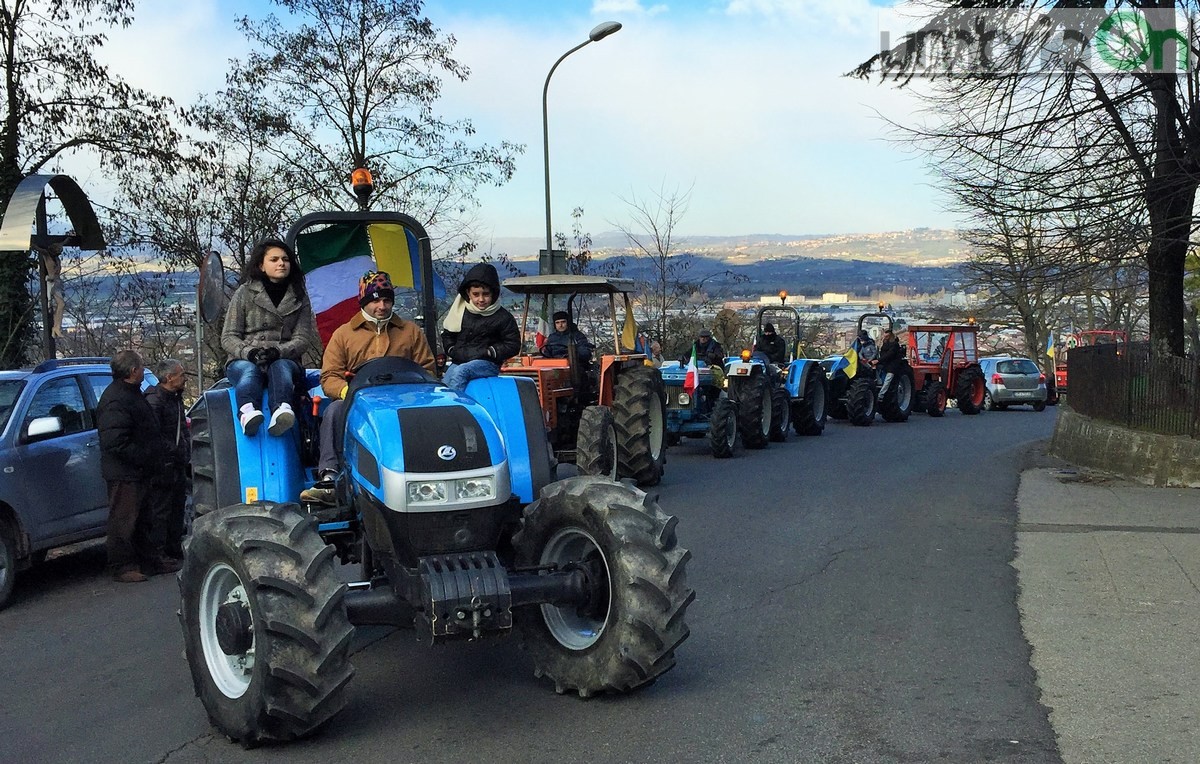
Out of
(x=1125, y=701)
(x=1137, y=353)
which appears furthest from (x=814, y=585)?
(x=1137, y=353)

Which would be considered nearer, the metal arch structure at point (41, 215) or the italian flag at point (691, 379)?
the metal arch structure at point (41, 215)

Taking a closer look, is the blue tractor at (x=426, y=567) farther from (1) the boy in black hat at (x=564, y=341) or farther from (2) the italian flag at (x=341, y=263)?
(1) the boy in black hat at (x=564, y=341)

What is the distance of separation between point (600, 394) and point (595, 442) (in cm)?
109

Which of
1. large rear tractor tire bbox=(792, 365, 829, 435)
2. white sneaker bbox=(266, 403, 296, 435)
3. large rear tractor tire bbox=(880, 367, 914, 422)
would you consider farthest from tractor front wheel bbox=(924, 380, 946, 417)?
white sneaker bbox=(266, 403, 296, 435)

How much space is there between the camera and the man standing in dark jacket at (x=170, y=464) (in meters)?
10.1

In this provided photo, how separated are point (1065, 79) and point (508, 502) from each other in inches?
510

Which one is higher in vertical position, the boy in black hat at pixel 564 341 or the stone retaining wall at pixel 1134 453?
the boy in black hat at pixel 564 341

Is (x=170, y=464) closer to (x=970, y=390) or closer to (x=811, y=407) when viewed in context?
(x=811, y=407)

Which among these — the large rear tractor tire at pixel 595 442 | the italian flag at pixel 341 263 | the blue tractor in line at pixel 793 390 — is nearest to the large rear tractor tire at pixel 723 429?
the blue tractor in line at pixel 793 390

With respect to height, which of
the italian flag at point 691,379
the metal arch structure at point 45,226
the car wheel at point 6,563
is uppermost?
the metal arch structure at point 45,226

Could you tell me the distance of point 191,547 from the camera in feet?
18.5

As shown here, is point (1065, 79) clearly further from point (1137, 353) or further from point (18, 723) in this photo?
point (18, 723)

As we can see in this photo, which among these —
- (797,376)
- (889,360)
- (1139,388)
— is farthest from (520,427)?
(889,360)

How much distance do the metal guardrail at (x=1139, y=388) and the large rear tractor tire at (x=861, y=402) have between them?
22.1ft
